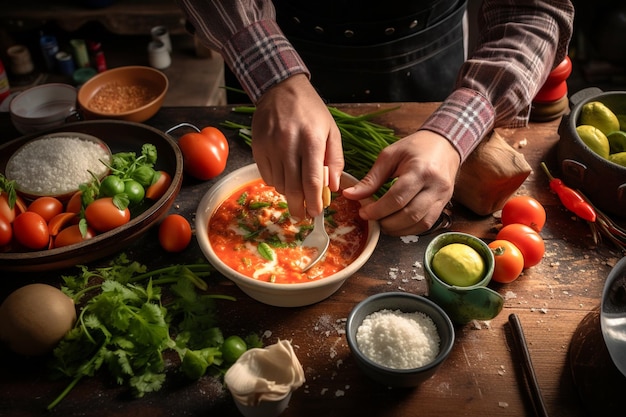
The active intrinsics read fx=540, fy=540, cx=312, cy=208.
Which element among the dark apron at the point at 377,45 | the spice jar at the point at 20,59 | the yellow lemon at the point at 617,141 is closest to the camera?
the yellow lemon at the point at 617,141

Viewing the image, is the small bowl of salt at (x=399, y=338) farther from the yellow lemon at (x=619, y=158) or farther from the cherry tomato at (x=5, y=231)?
the cherry tomato at (x=5, y=231)

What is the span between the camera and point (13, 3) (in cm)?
386

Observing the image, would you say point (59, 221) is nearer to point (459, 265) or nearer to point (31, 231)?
point (31, 231)

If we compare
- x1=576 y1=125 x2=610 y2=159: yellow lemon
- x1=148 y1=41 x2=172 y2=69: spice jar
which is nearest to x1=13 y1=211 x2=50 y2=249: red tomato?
x1=576 y1=125 x2=610 y2=159: yellow lemon

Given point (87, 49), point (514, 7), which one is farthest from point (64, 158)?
point (87, 49)

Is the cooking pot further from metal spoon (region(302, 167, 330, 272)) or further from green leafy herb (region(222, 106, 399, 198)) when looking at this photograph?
metal spoon (region(302, 167, 330, 272))

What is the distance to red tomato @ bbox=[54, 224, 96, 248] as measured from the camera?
160cm

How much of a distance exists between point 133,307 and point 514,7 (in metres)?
1.56

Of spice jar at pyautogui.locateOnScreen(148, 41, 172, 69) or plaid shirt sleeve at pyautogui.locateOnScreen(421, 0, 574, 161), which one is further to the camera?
spice jar at pyautogui.locateOnScreen(148, 41, 172, 69)

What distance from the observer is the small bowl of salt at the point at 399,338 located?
1281 mm

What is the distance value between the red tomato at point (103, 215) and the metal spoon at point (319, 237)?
22.6 inches

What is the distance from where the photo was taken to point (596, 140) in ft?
6.01

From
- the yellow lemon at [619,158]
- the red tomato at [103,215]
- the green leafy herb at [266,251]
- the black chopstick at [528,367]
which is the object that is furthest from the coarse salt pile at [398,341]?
the yellow lemon at [619,158]

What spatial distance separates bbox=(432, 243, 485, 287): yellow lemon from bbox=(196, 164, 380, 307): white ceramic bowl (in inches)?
7.6
